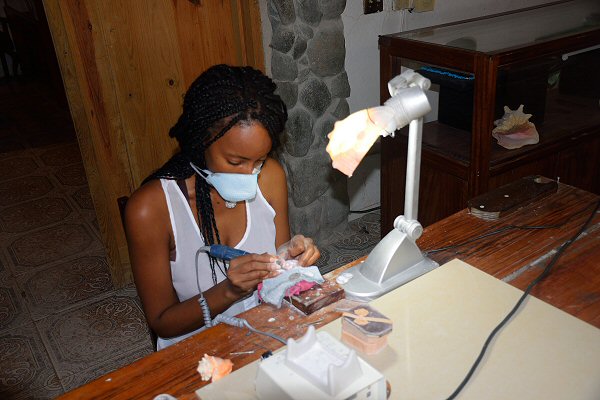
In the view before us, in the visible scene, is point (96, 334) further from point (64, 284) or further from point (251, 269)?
point (251, 269)

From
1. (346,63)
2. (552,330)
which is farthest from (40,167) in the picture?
(552,330)

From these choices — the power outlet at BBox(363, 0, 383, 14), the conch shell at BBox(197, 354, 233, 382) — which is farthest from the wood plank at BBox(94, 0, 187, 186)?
the conch shell at BBox(197, 354, 233, 382)

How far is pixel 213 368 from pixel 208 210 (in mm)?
536

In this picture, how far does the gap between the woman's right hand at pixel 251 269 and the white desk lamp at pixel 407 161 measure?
17cm

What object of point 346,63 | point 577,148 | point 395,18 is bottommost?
point 577,148

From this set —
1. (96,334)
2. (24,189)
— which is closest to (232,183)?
(96,334)

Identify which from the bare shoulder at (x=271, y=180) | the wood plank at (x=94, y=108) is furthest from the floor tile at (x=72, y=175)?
the bare shoulder at (x=271, y=180)

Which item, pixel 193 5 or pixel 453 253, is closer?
pixel 453 253

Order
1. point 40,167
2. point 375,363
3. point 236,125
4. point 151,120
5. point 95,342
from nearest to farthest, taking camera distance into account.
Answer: point 375,363 < point 236,125 < point 95,342 < point 151,120 < point 40,167

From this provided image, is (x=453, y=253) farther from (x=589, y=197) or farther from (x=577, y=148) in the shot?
(x=577, y=148)

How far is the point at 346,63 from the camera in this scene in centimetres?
272

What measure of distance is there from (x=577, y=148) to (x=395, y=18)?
1087mm

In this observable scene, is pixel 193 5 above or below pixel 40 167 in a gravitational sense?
above

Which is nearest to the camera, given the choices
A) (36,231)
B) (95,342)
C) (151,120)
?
(95,342)
